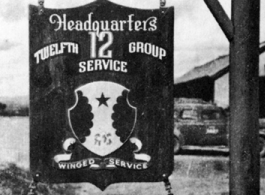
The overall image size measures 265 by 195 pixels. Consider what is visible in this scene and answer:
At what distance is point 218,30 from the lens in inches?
169

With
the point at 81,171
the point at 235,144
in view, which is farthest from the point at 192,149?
the point at 81,171

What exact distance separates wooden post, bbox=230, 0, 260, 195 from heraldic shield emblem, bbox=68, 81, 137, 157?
840 millimetres

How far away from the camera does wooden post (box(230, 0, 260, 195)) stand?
139 inches

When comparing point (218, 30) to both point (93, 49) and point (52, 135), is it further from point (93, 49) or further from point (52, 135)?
point (52, 135)

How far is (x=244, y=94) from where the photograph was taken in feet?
11.6

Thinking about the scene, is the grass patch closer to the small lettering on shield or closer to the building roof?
the small lettering on shield

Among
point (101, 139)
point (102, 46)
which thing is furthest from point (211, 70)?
point (101, 139)

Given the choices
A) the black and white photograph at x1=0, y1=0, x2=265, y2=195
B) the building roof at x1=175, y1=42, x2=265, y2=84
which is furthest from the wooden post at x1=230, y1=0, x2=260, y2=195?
the building roof at x1=175, y1=42, x2=265, y2=84

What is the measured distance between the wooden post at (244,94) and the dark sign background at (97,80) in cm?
52

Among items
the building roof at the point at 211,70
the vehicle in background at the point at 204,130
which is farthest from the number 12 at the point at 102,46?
the vehicle in background at the point at 204,130

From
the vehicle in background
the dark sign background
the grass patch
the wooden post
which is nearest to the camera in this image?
the wooden post

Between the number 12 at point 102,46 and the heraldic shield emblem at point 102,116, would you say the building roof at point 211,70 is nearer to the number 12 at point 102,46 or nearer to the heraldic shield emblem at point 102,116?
the heraldic shield emblem at point 102,116

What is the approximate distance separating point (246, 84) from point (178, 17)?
42.3 inches

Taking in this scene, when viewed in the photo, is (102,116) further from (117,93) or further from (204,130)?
(204,130)
